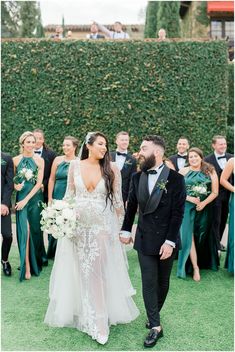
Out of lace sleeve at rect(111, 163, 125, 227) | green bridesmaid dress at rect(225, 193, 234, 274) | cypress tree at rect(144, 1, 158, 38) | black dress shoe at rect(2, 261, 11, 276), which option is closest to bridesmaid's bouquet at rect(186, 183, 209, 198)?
green bridesmaid dress at rect(225, 193, 234, 274)

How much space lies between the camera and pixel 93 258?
4555 millimetres

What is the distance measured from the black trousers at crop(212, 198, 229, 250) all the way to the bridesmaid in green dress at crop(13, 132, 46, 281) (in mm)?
2795

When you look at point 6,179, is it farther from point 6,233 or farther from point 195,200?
point 195,200

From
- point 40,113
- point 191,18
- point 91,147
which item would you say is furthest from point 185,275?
point 191,18

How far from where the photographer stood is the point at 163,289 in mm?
4570

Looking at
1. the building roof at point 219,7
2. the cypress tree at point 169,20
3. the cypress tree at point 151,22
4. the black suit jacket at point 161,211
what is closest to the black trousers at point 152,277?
the black suit jacket at point 161,211

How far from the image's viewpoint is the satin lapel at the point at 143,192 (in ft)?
14.3

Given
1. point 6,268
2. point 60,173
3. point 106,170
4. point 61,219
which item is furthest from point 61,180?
point 61,219

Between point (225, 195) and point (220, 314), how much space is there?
10.2ft

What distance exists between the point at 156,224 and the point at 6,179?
287 centimetres

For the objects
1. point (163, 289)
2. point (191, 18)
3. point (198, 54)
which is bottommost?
point (163, 289)

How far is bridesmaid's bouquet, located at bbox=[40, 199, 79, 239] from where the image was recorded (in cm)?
441

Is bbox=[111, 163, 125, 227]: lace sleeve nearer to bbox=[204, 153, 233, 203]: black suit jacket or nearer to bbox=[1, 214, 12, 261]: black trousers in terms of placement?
bbox=[1, 214, 12, 261]: black trousers

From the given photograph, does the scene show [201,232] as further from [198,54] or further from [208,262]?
[198,54]
